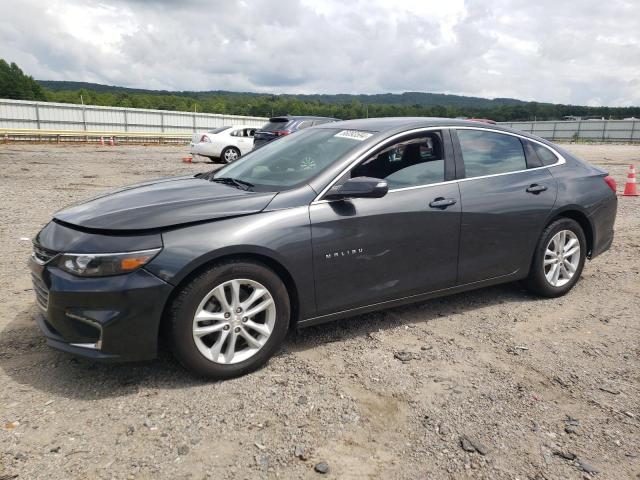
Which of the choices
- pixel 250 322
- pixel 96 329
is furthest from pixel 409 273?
pixel 96 329

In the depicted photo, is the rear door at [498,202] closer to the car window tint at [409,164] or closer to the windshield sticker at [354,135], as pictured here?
the car window tint at [409,164]

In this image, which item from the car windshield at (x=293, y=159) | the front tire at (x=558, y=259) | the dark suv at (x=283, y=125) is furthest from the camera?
the dark suv at (x=283, y=125)

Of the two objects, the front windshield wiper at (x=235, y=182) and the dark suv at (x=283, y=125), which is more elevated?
the dark suv at (x=283, y=125)

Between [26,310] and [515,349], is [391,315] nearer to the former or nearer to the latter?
[515,349]

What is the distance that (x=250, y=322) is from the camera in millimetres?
3295

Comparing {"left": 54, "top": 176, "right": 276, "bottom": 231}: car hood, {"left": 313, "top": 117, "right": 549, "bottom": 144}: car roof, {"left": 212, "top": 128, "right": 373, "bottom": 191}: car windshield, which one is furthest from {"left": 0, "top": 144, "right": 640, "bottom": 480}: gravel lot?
{"left": 313, "top": 117, "right": 549, "bottom": 144}: car roof

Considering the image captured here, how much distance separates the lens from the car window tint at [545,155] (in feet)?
15.9

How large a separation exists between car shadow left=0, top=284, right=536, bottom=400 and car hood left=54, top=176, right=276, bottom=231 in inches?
36.5

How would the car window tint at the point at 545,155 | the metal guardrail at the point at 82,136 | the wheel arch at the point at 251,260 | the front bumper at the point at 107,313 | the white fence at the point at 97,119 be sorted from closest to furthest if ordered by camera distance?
the front bumper at the point at 107,313 → the wheel arch at the point at 251,260 → the car window tint at the point at 545,155 → the metal guardrail at the point at 82,136 → the white fence at the point at 97,119

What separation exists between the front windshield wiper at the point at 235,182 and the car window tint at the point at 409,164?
747mm

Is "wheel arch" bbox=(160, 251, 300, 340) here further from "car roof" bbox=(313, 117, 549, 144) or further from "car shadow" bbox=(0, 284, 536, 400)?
"car roof" bbox=(313, 117, 549, 144)

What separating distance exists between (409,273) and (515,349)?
3.07ft

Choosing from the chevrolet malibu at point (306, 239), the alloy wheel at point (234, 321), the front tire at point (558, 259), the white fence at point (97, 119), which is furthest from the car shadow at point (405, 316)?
the white fence at point (97, 119)

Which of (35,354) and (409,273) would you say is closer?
(35,354)
